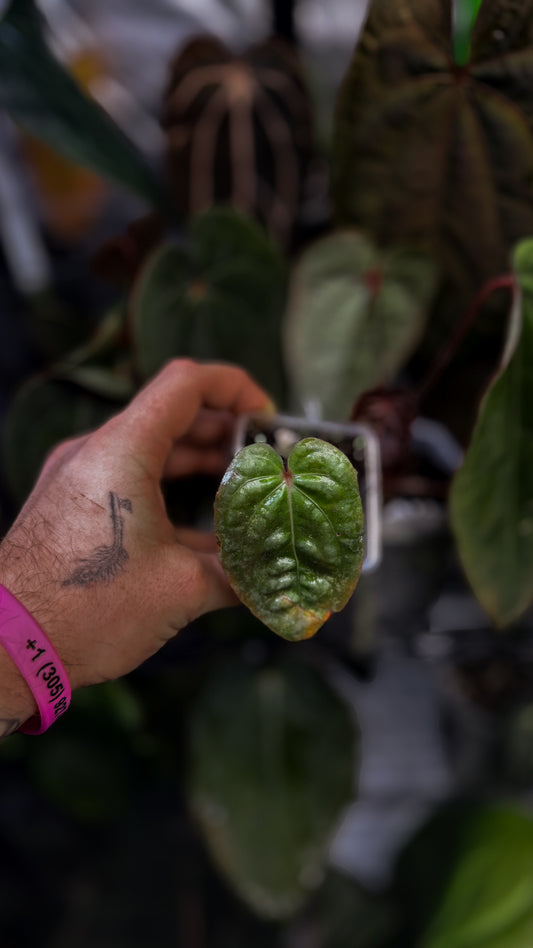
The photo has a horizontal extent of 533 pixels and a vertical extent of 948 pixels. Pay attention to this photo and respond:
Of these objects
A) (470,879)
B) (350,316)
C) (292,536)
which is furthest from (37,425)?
(470,879)

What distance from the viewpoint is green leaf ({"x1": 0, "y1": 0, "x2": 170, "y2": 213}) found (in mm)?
642

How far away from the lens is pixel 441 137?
0.62m

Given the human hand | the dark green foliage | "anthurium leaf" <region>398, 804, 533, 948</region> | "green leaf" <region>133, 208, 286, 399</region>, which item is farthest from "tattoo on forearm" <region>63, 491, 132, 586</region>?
"anthurium leaf" <region>398, 804, 533, 948</region>

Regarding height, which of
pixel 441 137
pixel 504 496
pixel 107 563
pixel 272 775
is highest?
pixel 441 137

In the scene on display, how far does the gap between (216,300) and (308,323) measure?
0.31ft

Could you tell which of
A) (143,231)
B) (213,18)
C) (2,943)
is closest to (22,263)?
(143,231)

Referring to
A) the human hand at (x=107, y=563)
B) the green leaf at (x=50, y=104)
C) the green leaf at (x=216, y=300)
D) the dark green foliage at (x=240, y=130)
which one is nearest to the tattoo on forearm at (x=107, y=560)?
the human hand at (x=107, y=563)

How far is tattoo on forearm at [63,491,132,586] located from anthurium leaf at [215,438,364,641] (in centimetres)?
10

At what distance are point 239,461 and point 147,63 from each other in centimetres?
111

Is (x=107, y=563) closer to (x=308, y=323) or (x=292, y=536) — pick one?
(x=292, y=536)

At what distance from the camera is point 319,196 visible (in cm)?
97

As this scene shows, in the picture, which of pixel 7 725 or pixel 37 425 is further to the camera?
pixel 37 425

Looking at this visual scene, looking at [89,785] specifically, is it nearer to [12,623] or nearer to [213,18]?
[12,623]

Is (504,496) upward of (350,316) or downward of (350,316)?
downward
